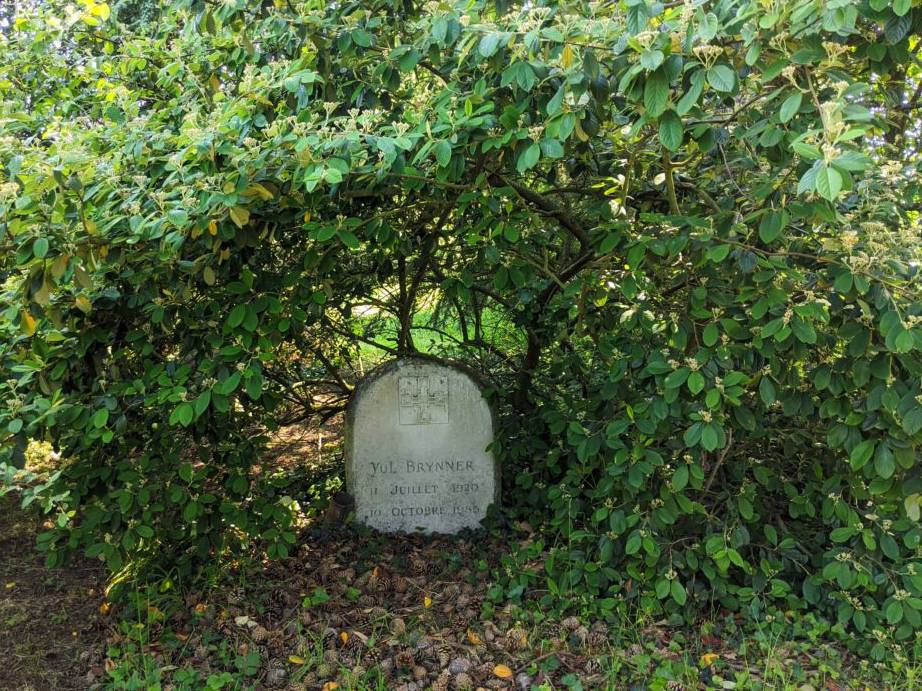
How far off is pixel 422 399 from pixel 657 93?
7.64 feet

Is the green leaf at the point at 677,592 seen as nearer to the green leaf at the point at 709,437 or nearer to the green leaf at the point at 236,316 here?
the green leaf at the point at 709,437

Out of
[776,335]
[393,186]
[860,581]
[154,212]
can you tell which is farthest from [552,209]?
[860,581]

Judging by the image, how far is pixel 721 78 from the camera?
197cm

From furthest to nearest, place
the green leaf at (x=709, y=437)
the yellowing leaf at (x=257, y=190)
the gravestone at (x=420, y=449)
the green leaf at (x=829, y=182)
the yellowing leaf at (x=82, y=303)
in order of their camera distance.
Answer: the gravestone at (x=420, y=449)
the green leaf at (x=709, y=437)
the yellowing leaf at (x=82, y=303)
the yellowing leaf at (x=257, y=190)
the green leaf at (x=829, y=182)

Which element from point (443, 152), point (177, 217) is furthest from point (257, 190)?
point (443, 152)

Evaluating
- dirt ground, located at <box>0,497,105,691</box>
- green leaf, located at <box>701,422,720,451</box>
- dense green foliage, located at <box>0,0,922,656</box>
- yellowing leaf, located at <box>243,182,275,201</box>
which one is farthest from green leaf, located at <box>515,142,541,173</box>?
dirt ground, located at <box>0,497,105,691</box>

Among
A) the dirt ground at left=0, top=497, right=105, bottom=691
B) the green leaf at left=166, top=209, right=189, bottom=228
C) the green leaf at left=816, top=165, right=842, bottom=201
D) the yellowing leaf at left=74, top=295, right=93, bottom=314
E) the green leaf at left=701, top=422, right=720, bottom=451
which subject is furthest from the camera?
the dirt ground at left=0, top=497, right=105, bottom=691

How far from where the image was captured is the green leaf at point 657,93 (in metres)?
2.05

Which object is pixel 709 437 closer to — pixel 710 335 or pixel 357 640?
pixel 710 335

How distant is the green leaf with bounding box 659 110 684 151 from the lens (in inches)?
83.1

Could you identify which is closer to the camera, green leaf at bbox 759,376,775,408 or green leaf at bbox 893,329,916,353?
green leaf at bbox 893,329,916,353

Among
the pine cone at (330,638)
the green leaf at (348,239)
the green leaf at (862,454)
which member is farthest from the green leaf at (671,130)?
the pine cone at (330,638)

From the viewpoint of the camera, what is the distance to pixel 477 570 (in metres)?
3.67

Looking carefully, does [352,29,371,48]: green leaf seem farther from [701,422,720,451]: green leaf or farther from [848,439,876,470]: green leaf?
[848,439,876,470]: green leaf
